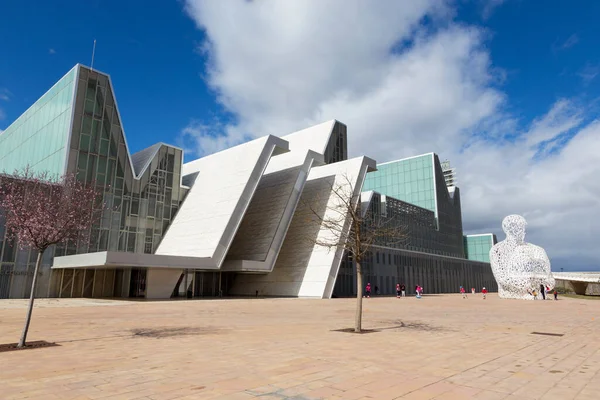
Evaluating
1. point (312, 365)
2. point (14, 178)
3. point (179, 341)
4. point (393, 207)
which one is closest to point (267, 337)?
point (179, 341)

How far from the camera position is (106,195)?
3797 centimetres

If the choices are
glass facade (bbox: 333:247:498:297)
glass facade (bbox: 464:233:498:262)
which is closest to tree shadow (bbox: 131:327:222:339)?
glass facade (bbox: 333:247:498:297)

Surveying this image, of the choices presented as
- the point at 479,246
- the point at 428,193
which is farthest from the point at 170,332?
the point at 479,246

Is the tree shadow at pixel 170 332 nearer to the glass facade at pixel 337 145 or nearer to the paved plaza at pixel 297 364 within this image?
the paved plaza at pixel 297 364

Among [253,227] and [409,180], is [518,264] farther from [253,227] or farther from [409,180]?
[409,180]

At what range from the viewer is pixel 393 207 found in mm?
61969

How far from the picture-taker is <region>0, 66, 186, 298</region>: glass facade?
33.8m

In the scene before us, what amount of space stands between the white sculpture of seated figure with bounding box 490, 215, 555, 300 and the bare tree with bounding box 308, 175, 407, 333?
1038 cm

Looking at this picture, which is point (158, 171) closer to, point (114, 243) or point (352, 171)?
point (114, 243)

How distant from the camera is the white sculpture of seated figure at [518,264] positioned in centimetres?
3909

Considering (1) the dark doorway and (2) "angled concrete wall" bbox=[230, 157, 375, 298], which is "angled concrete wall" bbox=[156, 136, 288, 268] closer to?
(1) the dark doorway

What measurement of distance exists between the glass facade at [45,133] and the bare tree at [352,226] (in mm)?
23954

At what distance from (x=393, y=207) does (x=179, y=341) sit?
54009mm

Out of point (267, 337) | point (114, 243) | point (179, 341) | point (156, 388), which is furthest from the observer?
point (114, 243)
